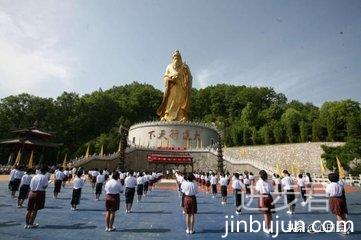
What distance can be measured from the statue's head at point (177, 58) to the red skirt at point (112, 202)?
44.8m

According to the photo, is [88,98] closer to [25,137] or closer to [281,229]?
[25,137]

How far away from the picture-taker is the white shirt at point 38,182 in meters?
9.02

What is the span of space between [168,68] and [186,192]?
4592cm

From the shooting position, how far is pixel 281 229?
9172 mm

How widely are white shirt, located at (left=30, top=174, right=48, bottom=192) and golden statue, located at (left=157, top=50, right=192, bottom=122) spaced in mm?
42589

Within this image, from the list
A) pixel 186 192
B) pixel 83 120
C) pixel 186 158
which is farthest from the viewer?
pixel 83 120

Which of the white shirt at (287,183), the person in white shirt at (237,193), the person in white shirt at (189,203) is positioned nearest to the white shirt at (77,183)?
the person in white shirt at (189,203)

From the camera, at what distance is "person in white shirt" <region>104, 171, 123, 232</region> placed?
28.9ft

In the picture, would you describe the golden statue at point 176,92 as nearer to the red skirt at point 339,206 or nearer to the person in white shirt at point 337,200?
the person in white shirt at point 337,200

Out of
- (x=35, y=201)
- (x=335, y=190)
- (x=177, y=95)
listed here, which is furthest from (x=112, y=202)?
(x=177, y=95)

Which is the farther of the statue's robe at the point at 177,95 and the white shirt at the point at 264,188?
the statue's robe at the point at 177,95

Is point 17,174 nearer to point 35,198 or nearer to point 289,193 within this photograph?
point 35,198

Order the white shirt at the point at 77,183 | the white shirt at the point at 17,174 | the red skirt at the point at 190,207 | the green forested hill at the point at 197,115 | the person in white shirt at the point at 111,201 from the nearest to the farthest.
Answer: the red skirt at the point at 190,207 → the person in white shirt at the point at 111,201 → the white shirt at the point at 77,183 → the white shirt at the point at 17,174 → the green forested hill at the point at 197,115

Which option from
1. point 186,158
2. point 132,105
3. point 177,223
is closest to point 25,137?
point 186,158
